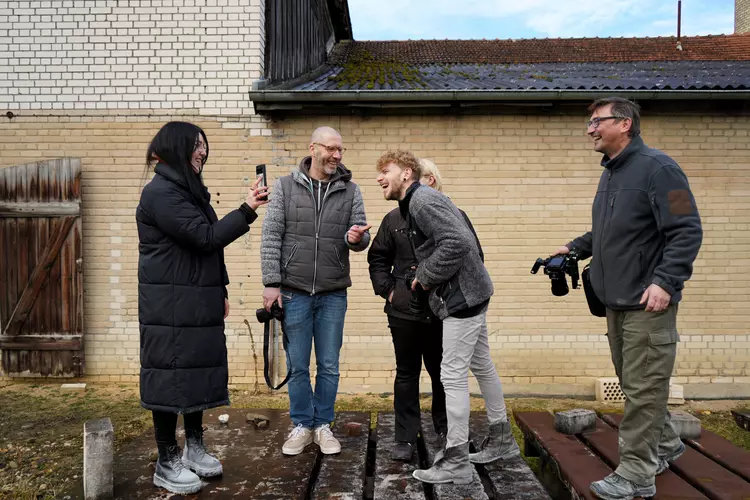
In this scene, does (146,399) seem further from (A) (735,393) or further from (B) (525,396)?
(A) (735,393)

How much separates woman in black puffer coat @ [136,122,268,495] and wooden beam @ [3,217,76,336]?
444 centimetres

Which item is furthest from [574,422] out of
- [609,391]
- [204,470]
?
[609,391]

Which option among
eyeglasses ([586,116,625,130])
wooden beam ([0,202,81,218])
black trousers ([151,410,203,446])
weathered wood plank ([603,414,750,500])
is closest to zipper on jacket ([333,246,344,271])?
black trousers ([151,410,203,446])

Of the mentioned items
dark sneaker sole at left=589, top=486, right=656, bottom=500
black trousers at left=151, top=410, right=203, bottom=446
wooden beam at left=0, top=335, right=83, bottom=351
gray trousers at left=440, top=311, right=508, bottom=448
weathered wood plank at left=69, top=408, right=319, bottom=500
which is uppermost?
gray trousers at left=440, top=311, right=508, bottom=448

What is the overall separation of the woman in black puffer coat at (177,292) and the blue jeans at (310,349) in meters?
0.61

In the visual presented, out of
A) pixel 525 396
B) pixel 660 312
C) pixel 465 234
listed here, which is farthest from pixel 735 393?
pixel 465 234

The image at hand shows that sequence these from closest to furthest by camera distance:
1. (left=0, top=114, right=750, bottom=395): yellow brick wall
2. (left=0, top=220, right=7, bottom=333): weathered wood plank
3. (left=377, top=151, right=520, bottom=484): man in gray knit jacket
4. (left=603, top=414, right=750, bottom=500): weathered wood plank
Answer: (left=603, top=414, right=750, bottom=500): weathered wood plank, (left=377, top=151, right=520, bottom=484): man in gray knit jacket, (left=0, top=114, right=750, bottom=395): yellow brick wall, (left=0, top=220, right=7, bottom=333): weathered wood plank

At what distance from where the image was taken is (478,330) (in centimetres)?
327

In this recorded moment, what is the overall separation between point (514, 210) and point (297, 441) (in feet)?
13.8

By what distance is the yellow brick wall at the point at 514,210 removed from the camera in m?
6.82

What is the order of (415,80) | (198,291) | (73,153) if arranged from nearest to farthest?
(198,291) < (73,153) < (415,80)

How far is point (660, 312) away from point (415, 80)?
17.4 feet

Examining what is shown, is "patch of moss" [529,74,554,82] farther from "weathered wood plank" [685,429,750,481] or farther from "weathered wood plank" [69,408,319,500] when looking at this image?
"weathered wood plank" [69,408,319,500]

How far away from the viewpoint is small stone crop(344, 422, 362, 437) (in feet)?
13.0
